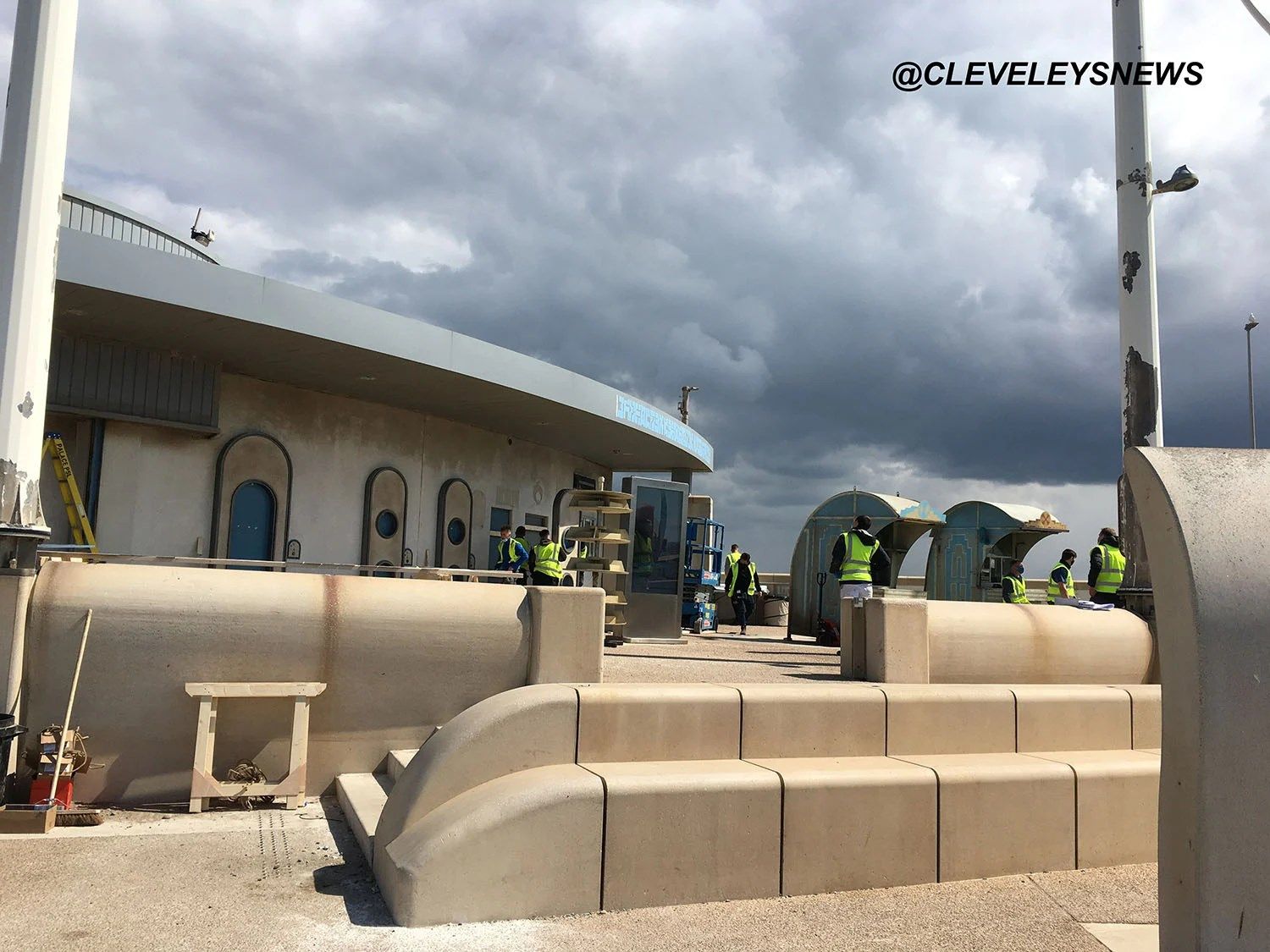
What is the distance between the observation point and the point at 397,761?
24.5ft

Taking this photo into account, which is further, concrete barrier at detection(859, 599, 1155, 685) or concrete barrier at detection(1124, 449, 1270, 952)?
concrete barrier at detection(859, 599, 1155, 685)

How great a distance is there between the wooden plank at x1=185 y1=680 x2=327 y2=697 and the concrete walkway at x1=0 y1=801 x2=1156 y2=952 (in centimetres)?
97

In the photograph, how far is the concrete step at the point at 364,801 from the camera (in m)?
6.31

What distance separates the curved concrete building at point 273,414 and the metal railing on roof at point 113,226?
0.11 m

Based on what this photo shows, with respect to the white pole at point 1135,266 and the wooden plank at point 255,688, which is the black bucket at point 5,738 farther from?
the white pole at point 1135,266

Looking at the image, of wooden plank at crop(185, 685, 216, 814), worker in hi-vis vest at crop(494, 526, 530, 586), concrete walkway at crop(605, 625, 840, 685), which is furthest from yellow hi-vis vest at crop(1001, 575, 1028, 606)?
wooden plank at crop(185, 685, 216, 814)

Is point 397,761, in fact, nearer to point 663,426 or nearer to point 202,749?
point 202,749

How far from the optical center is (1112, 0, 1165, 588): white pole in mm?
11273

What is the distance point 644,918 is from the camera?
557cm

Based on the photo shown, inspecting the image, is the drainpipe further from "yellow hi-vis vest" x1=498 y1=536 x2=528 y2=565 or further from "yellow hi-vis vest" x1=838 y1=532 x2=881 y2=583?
"yellow hi-vis vest" x1=838 y1=532 x2=881 y2=583

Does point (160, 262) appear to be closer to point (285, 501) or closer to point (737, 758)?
point (285, 501)

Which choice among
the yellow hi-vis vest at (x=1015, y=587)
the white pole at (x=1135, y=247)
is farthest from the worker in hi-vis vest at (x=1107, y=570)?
the yellow hi-vis vest at (x=1015, y=587)

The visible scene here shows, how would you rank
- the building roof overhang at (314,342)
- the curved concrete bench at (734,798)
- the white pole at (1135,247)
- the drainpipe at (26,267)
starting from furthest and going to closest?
the building roof overhang at (314,342) → the white pole at (1135,247) → the drainpipe at (26,267) → the curved concrete bench at (734,798)

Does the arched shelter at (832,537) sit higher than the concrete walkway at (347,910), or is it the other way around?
the arched shelter at (832,537)
